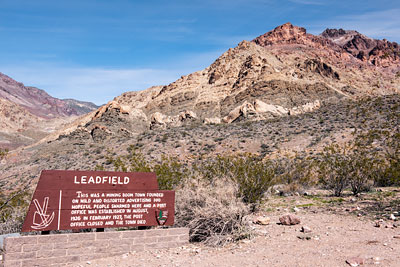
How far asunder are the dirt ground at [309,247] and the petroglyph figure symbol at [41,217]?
45.8 inches

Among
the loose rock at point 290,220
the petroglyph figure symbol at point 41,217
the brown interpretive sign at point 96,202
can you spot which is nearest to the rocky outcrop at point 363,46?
the loose rock at point 290,220

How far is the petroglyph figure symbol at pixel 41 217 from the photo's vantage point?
648 cm

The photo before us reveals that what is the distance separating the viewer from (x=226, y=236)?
7371 millimetres

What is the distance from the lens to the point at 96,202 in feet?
23.2

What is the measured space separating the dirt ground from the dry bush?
1.06ft

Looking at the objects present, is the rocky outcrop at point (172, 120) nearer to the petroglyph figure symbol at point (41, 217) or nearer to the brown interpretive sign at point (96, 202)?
the brown interpretive sign at point (96, 202)

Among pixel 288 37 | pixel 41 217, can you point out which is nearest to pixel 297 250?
pixel 41 217

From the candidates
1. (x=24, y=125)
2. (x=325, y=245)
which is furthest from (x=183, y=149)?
(x=24, y=125)

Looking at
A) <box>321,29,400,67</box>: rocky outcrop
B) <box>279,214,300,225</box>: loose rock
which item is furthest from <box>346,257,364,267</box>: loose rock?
<box>321,29,400,67</box>: rocky outcrop

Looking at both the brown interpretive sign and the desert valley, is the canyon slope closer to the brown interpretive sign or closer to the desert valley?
the desert valley

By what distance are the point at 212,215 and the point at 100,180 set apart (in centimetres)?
282

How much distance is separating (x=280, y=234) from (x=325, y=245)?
4.34ft

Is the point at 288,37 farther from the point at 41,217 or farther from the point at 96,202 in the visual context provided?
the point at 41,217

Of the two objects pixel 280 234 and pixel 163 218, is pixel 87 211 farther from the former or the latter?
pixel 280 234
